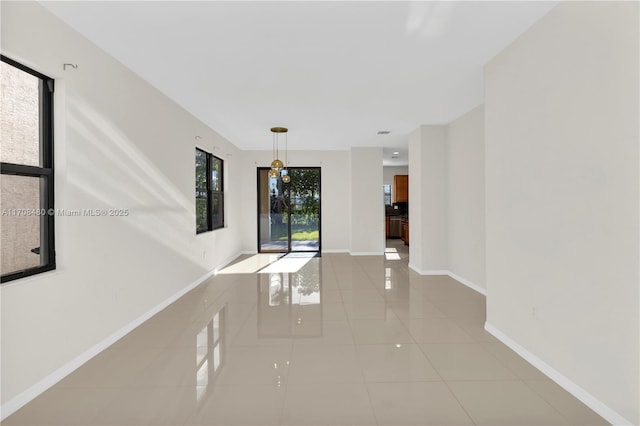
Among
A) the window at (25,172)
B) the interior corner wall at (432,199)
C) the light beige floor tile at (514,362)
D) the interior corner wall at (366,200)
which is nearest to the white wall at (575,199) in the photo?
the light beige floor tile at (514,362)

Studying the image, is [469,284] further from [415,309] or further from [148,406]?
[148,406]

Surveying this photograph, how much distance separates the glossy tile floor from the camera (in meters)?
2.14

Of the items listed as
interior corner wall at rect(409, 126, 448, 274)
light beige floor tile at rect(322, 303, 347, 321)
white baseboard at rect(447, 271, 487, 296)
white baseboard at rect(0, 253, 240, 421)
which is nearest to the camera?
white baseboard at rect(0, 253, 240, 421)

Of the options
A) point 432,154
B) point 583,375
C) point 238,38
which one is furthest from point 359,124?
point 583,375

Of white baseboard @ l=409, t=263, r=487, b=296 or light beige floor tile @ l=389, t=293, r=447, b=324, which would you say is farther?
white baseboard @ l=409, t=263, r=487, b=296

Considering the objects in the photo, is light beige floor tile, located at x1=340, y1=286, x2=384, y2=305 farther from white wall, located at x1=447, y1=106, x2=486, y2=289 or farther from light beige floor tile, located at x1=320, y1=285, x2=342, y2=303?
white wall, located at x1=447, y1=106, x2=486, y2=289

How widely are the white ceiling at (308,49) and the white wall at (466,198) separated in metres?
0.41

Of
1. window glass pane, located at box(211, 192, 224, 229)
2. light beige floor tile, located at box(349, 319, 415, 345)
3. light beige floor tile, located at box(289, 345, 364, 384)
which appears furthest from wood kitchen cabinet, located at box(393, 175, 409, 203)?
light beige floor tile, located at box(289, 345, 364, 384)

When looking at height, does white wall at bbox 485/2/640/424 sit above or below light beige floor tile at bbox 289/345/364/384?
above

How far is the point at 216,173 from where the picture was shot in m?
7.27

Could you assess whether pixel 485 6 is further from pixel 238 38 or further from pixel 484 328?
pixel 484 328

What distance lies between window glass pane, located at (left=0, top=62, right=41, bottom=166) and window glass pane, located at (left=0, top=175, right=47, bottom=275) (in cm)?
16

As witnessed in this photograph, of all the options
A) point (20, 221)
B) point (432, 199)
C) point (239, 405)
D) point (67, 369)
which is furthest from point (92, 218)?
point (432, 199)

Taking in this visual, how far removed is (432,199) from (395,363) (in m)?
4.05
